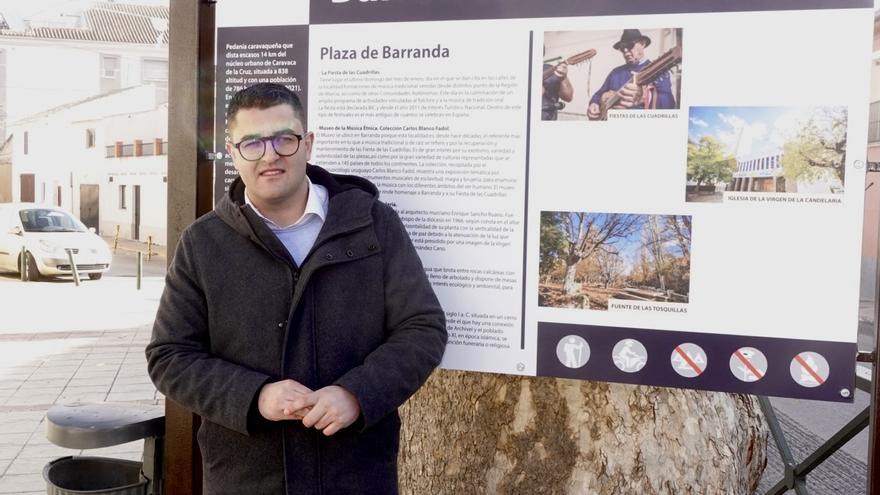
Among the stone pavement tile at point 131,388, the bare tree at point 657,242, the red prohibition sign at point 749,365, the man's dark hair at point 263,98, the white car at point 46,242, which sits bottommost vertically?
the stone pavement tile at point 131,388

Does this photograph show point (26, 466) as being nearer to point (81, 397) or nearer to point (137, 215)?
point (81, 397)

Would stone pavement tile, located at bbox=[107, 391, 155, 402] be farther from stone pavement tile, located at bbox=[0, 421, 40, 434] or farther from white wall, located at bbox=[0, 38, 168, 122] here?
white wall, located at bbox=[0, 38, 168, 122]

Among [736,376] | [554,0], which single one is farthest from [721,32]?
[736,376]

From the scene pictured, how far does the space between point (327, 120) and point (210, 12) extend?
581mm

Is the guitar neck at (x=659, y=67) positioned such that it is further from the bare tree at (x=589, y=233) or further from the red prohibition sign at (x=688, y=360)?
the red prohibition sign at (x=688, y=360)

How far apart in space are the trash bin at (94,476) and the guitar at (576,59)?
75.1 inches

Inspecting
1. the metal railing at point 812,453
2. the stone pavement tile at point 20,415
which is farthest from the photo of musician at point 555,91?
the stone pavement tile at point 20,415

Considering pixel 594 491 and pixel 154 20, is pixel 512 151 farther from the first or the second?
pixel 154 20

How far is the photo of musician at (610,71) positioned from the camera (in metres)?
2.42

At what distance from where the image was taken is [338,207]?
7.80 feet

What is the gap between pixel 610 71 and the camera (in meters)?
2.46

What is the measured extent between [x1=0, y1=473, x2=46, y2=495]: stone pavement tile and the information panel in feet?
11.9

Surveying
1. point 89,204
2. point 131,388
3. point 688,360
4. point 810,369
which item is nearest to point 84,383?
point 131,388

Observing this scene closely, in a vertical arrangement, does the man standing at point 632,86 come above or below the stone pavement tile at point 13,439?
→ above
